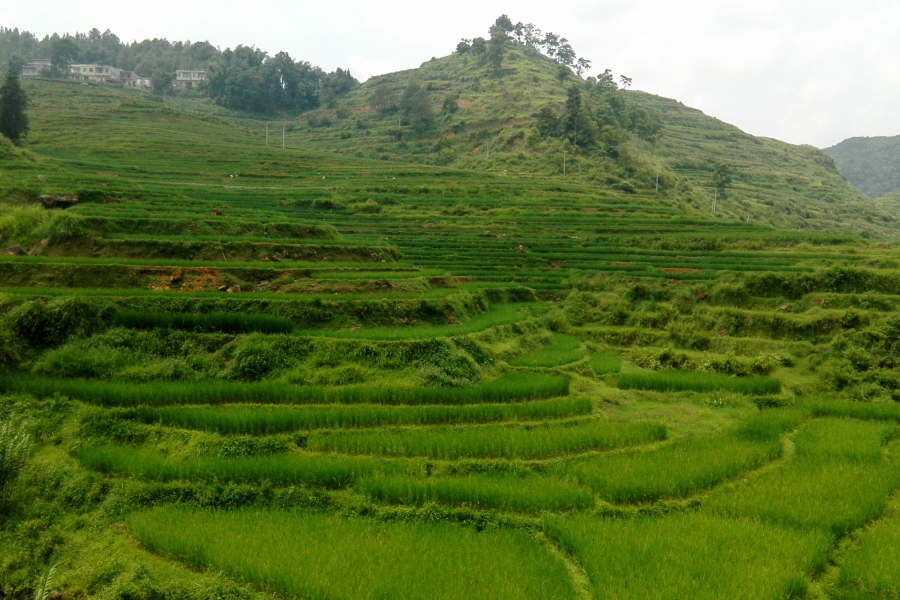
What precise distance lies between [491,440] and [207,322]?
5.97m

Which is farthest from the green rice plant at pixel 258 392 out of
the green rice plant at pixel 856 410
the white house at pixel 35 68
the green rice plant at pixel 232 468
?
the white house at pixel 35 68

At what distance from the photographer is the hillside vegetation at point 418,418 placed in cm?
608

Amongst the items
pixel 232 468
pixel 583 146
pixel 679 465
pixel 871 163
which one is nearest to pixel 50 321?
pixel 232 468

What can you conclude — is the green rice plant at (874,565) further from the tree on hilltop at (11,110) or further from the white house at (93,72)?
the white house at (93,72)

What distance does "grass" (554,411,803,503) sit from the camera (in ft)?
24.9

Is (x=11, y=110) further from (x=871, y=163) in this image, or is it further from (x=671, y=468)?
(x=871, y=163)

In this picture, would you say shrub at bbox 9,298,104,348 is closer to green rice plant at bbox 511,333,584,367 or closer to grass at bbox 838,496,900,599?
green rice plant at bbox 511,333,584,367

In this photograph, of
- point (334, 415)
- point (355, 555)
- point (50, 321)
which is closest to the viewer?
point (355, 555)

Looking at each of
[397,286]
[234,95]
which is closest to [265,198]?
[397,286]

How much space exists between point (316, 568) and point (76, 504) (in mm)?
3373

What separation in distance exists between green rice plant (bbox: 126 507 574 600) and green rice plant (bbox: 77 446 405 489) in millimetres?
617

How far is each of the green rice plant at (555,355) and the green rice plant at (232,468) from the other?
5.35m

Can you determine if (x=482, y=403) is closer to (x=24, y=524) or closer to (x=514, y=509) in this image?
(x=514, y=509)

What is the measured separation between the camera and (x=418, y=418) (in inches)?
371
